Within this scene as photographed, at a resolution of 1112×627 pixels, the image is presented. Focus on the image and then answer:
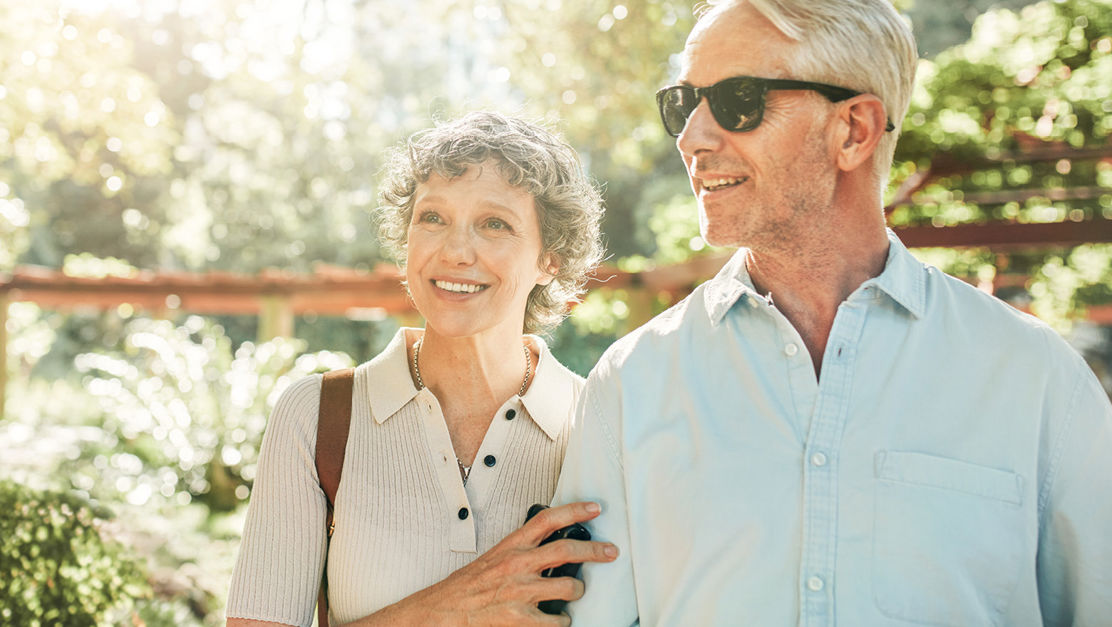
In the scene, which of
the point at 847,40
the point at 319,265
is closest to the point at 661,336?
the point at 847,40

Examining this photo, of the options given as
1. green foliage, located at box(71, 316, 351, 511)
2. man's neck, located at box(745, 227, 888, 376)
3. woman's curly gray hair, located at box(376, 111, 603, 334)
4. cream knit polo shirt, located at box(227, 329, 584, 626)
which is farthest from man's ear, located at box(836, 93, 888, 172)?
green foliage, located at box(71, 316, 351, 511)

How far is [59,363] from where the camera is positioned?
21750 millimetres

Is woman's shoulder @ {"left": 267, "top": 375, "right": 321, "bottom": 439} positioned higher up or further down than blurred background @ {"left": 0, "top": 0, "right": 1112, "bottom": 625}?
further down

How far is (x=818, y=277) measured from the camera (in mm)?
1716

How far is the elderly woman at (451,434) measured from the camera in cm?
179

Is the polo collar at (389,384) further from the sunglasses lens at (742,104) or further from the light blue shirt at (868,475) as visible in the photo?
the sunglasses lens at (742,104)

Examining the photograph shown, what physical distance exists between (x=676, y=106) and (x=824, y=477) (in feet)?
2.48

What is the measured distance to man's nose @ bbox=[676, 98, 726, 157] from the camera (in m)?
1.67

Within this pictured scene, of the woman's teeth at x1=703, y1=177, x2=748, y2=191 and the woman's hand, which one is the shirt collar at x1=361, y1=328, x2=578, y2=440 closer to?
the woman's hand

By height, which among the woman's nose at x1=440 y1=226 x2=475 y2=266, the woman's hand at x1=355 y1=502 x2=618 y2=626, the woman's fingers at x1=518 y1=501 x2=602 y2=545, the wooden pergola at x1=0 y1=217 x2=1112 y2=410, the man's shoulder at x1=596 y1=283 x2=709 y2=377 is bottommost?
the woman's hand at x1=355 y1=502 x2=618 y2=626

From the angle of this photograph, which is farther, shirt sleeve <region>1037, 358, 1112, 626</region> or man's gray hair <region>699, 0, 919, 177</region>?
man's gray hair <region>699, 0, 919, 177</region>

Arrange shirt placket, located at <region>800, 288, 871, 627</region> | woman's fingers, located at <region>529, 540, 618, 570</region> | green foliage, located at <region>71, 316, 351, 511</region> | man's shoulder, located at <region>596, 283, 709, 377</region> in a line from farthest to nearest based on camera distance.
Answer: green foliage, located at <region>71, 316, 351, 511</region> < man's shoulder, located at <region>596, 283, 709, 377</region> < woman's fingers, located at <region>529, 540, 618, 570</region> < shirt placket, located at <region>800, 288, 871, 627</region>

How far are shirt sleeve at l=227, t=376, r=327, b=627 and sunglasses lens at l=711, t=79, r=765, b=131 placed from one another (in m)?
1.07

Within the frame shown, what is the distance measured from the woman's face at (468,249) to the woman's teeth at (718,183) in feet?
1.62
